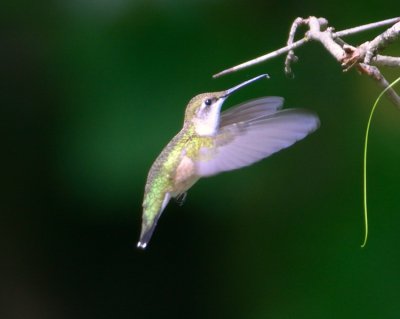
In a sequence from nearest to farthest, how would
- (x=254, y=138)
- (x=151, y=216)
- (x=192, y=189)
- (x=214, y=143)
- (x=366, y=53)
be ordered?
(x=366, y=53) → (x=254, y=138) → (x=214, y=143) → (x=151, y=216) → (x=192, y=189)

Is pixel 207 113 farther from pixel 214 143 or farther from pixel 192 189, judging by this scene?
pixel 192 189

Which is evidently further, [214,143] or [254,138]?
[214,143]

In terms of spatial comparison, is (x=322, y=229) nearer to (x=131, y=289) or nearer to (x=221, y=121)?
(x=131, y=289)

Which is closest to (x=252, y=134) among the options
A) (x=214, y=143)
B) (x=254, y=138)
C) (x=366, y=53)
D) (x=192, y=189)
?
(x=254, y=138)

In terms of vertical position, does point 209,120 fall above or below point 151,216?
above

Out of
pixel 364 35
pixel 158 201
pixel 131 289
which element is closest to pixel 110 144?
pixel 131 289

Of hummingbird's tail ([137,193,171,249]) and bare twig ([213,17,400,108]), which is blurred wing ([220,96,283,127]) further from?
bare twig ([213,17,400,108])

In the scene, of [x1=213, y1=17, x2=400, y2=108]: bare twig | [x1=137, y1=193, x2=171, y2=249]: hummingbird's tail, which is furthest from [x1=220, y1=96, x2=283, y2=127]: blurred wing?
[x1=213, y1=17, x2=400, y2=108]: bare twig
